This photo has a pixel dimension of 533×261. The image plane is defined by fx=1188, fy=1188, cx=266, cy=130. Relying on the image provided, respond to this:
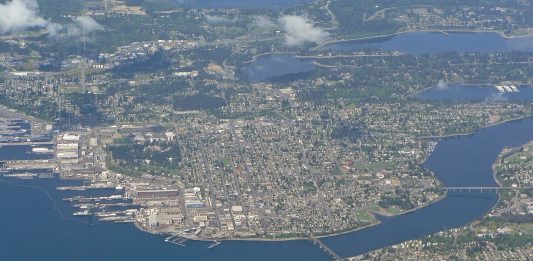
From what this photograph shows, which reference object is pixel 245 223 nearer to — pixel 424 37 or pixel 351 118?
pixel 351 118

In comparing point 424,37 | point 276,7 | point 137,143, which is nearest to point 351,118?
point 137,143

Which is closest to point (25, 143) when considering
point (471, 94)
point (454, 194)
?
point (454, 194)

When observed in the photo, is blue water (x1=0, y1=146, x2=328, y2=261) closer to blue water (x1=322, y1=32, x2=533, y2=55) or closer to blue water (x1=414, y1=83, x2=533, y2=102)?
blue water (x1=414, y1=83, x2=533, y2=102)

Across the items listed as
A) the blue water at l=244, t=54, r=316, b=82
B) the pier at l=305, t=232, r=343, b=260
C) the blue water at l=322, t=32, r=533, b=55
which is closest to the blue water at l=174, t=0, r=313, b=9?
the blue water at l=322, t=32, r=533, b=55

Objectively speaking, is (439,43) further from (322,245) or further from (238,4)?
(322,245)

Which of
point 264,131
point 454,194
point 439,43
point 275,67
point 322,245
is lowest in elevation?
point 322,245
